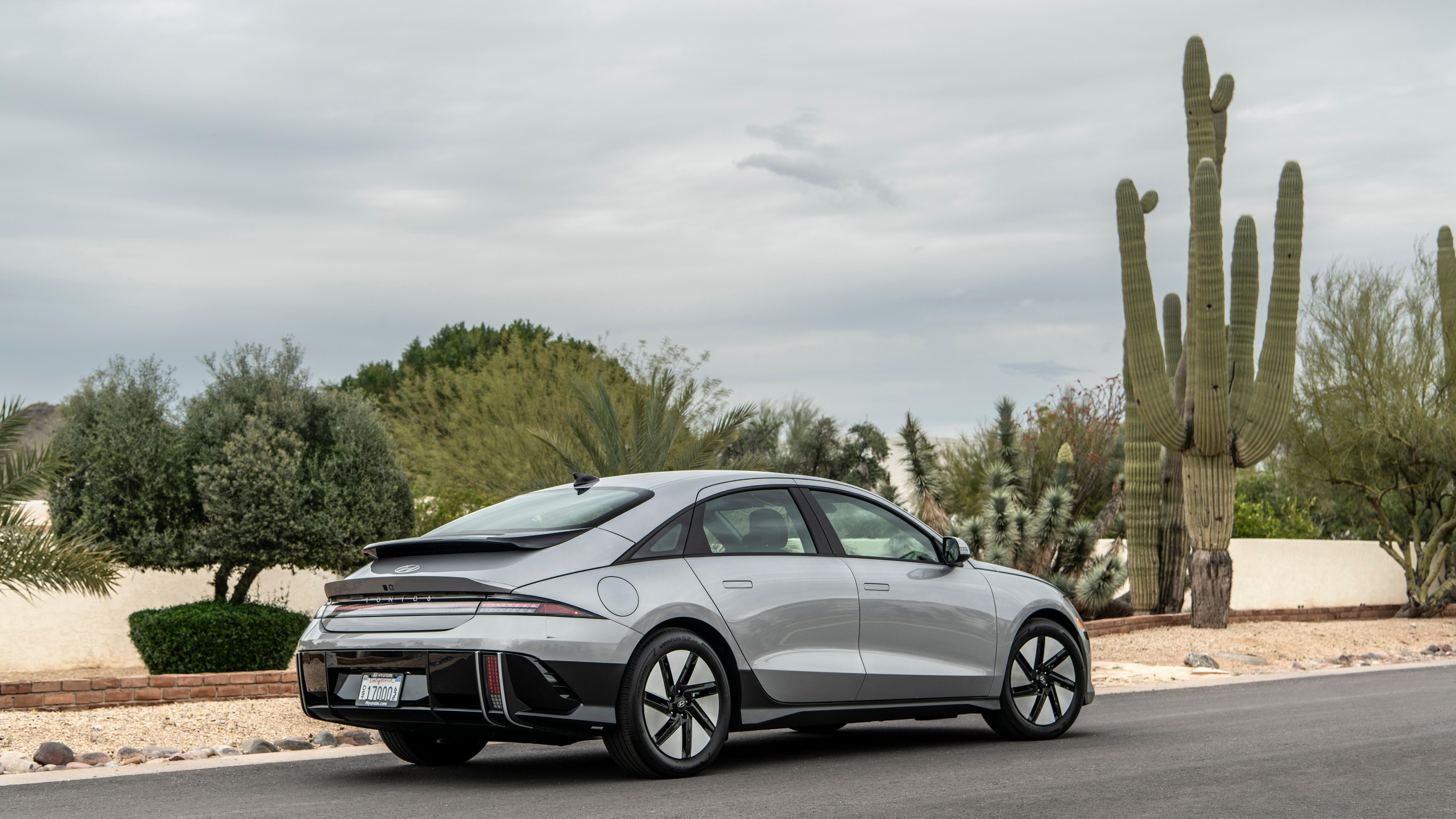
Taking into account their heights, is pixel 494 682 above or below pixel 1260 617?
above

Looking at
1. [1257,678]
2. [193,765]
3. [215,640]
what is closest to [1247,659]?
[1257,678]

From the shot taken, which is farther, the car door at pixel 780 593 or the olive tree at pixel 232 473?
the olive tree at pixel 232 473

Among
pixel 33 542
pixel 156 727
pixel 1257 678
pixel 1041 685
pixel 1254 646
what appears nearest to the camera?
pixel 1041 685

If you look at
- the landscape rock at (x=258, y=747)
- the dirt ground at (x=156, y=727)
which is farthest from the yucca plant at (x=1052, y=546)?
the landscape rock at (x=258, y=747)

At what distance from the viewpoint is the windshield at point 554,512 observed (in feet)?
23.2

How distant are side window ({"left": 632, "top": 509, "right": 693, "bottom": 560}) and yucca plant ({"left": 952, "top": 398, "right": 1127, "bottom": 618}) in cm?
1381

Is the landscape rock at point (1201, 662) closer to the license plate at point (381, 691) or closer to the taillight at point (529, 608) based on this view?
the taillight at point (529, 608)

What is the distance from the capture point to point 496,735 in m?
6.61

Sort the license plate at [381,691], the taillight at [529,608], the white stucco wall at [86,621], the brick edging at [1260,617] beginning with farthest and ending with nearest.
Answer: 1. the brick edging at [1260,617]
2. the white stucco wall at [86,621]
3. the license plate at [381,691]
4. the taillight at [529,608]

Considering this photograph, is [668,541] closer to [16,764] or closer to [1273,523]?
[16,764]

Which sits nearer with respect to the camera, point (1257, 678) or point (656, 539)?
point (656, 539)

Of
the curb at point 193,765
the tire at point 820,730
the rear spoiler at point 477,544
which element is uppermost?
the rear spoiler at point 477,544

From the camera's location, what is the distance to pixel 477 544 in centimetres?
673

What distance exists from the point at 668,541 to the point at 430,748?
1949mm
